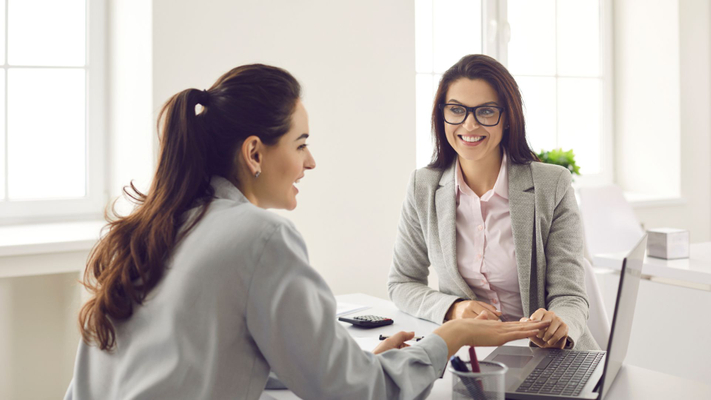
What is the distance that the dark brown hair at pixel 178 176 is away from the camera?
1039 millimetres

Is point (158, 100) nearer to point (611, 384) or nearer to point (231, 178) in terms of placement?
point (231, 178)

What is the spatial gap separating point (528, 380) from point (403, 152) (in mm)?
1999

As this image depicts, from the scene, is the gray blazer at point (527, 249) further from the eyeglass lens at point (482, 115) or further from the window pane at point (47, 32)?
the window pane at point (47, 32)

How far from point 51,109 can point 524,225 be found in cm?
195

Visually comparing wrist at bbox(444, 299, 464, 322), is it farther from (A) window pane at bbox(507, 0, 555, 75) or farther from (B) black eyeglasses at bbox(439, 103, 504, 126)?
(A) window pane at bbox(507, 0, 555, 75)

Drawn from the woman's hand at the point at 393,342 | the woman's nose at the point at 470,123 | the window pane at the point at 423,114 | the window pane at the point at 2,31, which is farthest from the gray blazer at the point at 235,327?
the window pane at the point at 423,114

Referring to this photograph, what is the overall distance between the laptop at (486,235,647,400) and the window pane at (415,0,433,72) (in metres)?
2.53

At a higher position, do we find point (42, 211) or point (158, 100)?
point (158, 100)

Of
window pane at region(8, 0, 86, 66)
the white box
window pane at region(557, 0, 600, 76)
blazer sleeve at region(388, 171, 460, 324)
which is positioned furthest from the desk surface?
window pane at region(8, 0, 86, 66)

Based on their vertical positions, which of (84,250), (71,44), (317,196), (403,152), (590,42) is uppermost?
(590,42)

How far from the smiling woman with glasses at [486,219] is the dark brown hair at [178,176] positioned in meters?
0.79

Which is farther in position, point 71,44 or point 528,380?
point 71,44

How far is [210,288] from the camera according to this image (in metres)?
1.00

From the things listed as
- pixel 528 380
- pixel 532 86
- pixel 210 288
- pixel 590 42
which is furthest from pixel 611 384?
pixel 590 42
